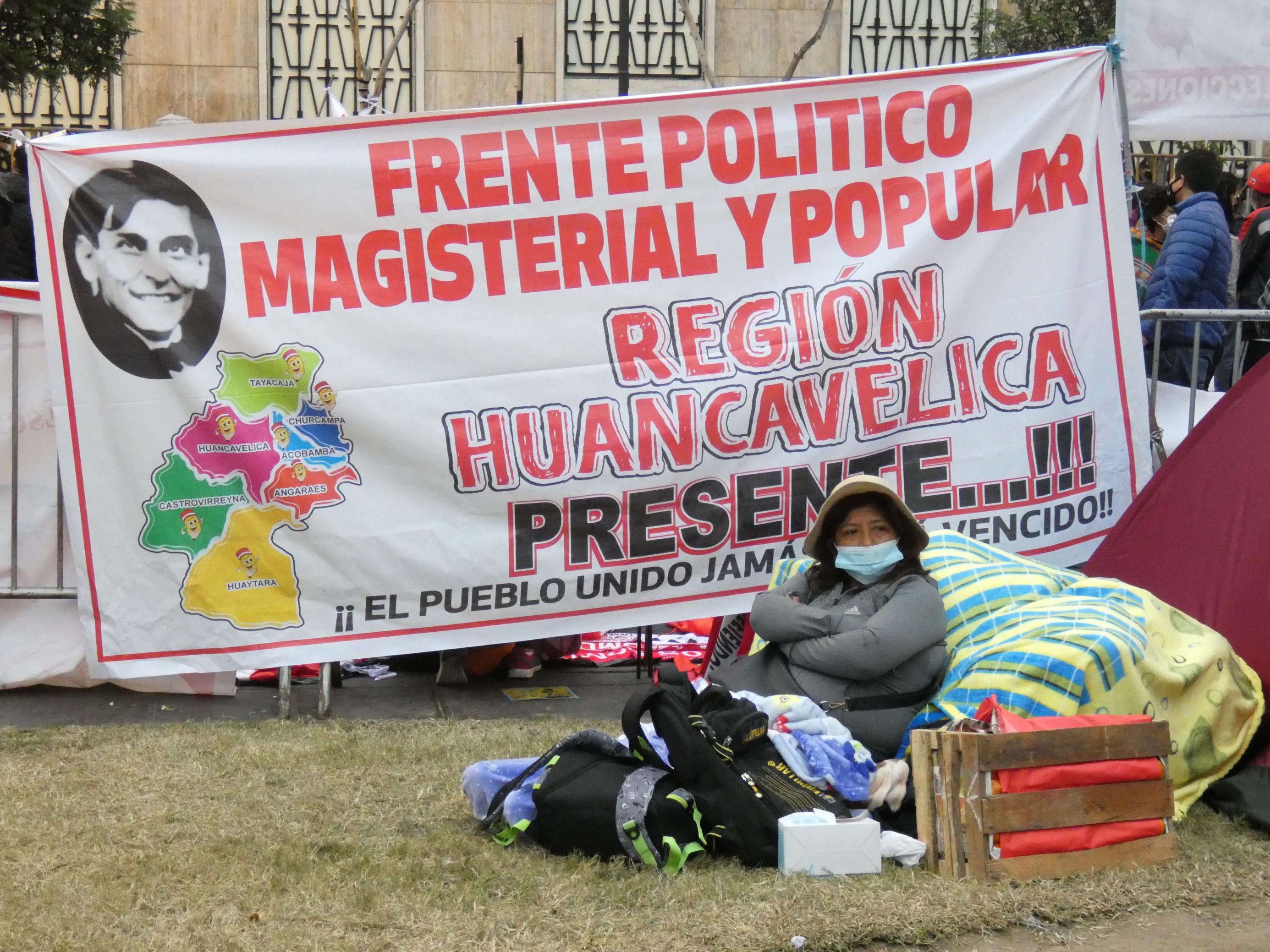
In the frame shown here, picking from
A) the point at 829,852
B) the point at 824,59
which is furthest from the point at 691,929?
the point at 824,59

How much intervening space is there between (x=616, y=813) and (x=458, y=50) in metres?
18.0

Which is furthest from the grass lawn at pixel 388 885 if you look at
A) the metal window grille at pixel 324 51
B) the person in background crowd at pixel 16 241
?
the metal window grille at pixel 324 51

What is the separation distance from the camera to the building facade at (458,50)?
1988cm

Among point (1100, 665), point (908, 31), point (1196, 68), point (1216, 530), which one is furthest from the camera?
point (908, 31)

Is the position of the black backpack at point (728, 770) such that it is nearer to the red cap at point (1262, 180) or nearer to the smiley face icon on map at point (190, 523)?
the smiley face icon on map at point (190, 523)

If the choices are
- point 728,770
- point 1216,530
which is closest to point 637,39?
point 1216,530

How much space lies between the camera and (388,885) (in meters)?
3.83

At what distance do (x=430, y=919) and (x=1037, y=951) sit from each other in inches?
57.7

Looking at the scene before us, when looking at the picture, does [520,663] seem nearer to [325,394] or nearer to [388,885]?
[325,394]

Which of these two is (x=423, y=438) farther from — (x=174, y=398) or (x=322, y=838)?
(x=322, y=838)

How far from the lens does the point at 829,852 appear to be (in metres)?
3.84

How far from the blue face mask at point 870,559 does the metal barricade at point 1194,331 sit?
1897mm

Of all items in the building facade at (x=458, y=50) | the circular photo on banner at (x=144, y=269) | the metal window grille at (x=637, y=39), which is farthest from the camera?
the metal window grille at (x=637, y=39)

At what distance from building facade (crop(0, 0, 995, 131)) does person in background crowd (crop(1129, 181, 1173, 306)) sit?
12.2 meters
